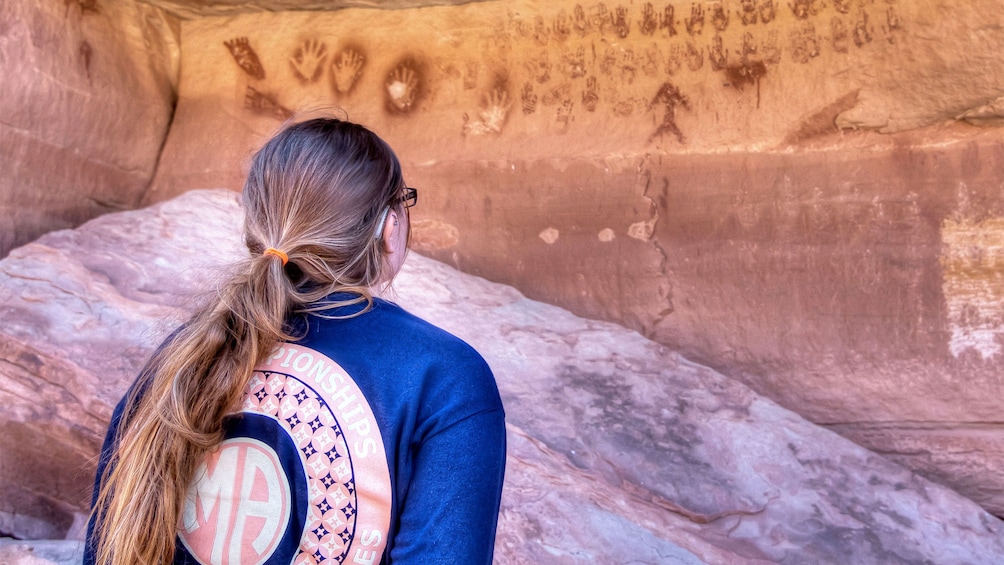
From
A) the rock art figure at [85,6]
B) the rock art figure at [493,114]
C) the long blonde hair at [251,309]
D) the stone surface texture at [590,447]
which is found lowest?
the stone surface texture at [590,447]

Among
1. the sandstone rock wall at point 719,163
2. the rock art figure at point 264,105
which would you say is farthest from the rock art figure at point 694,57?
the rock art figure at point 264,105

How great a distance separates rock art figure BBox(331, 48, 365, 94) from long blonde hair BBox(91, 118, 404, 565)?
2698 mm

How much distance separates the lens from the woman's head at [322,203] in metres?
0.91

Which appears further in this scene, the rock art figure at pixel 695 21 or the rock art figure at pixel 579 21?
the rock art figure at pixel 579 21

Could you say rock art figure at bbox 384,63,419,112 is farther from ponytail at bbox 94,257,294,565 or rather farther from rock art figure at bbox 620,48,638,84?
ponytail at bbox 94,257,294,565

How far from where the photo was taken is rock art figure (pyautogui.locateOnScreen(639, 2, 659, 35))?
10.4ft

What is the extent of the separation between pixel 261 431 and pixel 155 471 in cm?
12

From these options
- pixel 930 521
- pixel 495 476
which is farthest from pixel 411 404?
pixel 930 521

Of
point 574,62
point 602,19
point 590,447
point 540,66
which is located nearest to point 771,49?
point 602,19

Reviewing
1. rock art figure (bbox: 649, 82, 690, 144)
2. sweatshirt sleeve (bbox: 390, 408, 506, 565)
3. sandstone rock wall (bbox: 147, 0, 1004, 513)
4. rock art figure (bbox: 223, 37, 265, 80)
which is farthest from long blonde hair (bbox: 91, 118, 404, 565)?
rock art figure (bbox: 223, 37, 265, 80)

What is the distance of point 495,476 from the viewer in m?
0.84

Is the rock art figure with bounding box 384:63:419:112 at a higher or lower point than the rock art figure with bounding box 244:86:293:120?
higher

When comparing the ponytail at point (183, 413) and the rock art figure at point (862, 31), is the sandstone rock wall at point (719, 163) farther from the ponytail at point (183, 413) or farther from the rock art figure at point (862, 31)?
the ponytail at point (183, 413)

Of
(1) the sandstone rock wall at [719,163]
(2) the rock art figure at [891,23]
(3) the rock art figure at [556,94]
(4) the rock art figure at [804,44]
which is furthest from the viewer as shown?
(3) the rock art figure at [556,94]
